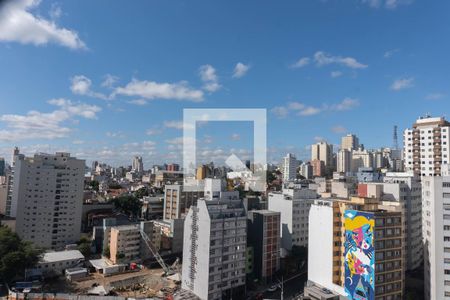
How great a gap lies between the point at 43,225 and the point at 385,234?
29.7 ft

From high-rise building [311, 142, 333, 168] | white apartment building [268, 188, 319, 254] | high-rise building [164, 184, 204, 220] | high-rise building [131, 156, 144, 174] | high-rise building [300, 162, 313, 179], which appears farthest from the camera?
high-rise building [131, 156, 144, 174]

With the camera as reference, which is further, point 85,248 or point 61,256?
point 85,248

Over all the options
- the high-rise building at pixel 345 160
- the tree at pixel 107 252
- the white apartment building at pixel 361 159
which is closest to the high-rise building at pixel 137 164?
the high-rise building at pixel 345 160

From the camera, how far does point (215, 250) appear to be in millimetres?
6219

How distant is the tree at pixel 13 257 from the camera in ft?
21.3

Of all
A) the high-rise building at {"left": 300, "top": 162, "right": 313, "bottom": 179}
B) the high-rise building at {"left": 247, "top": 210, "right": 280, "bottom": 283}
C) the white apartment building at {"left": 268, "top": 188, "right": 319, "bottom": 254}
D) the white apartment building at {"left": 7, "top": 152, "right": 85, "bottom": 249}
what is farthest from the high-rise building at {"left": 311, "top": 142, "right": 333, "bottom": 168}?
the white apartment building at {"left": 7, "top": 152, "right": 85, "bottom": 249}

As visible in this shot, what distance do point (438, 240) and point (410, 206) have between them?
2.19m

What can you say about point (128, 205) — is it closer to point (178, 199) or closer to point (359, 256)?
point (178, 199)

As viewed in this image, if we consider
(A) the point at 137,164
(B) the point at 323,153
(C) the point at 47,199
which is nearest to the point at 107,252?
(C) the point at 47,199

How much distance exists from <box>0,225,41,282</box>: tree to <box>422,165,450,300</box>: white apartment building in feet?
26.1

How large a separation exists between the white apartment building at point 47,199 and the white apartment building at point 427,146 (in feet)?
38.1

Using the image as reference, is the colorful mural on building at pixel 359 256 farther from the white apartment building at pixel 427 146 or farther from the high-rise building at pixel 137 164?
the high-rise building at pixel 137 164

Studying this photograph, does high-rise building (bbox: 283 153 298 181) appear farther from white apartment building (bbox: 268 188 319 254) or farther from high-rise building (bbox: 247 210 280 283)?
high-rise building (bbox: 247 210 280 283)

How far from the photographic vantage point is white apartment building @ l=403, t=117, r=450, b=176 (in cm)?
1070
